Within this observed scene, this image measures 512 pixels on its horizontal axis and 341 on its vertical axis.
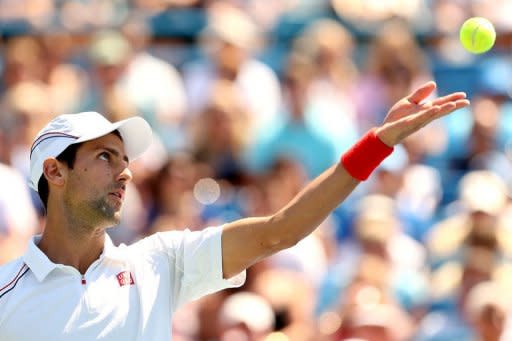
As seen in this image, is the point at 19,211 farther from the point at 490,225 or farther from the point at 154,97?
the point at 490,225

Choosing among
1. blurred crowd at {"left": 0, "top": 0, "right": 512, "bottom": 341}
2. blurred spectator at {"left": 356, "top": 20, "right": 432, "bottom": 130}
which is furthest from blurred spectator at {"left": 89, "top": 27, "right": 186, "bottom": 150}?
blurred spectator at {"left": 356, "top": 20, "right": 432, "bottom": 130}

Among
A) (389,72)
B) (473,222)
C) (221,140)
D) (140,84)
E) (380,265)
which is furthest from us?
(140,84)

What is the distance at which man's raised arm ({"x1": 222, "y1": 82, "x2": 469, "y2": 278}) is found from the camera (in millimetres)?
4195

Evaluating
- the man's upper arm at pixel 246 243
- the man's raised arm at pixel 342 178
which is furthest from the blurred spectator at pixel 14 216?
the man's raised arm at pixel 342 178

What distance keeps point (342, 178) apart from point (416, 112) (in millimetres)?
341

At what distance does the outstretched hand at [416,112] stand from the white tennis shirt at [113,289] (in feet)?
2.40

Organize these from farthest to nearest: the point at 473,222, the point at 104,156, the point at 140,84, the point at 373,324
→ the point at 140,84 → the point at 473,222 → the point at 373,324 → the point at 104,156

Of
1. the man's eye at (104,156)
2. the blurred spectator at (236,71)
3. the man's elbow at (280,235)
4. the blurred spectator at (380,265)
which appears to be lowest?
the blurred spectator at (380,265)

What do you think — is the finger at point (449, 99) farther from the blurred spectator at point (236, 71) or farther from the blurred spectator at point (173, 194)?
the blurred spectator at point (236, 71)

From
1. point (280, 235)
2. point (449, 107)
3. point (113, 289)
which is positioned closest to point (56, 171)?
point (113, 289)

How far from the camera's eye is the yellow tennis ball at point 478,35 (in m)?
4.66

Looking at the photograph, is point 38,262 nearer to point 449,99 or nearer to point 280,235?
point 280,235

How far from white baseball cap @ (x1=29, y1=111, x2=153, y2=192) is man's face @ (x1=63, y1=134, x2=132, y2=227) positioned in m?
0.07

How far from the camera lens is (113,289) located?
4430 mm
